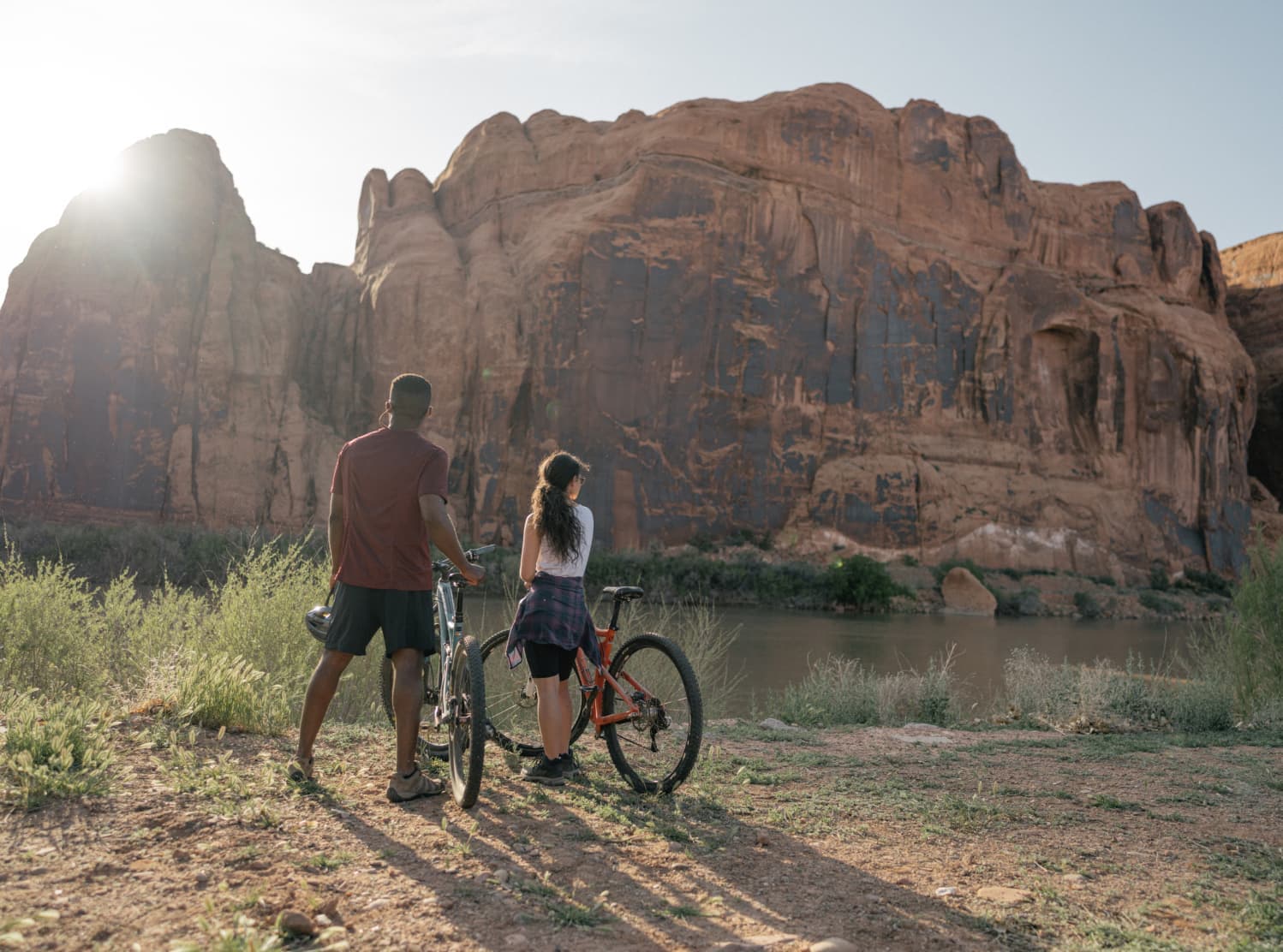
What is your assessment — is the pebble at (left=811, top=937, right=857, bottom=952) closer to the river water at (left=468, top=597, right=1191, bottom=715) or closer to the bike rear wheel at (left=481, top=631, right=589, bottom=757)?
the bike rear wheel at (left=481, top=631, right=589, bottom=757)

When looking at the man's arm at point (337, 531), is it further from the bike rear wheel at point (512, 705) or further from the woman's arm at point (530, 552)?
the bike rear wheel at point (512, 705)

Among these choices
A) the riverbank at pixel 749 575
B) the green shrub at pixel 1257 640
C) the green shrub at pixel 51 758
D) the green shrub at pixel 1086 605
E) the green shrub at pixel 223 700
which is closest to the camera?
the green shrub at pixel 51 758

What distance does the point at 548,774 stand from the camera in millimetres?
4312

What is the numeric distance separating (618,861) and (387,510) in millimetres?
1763

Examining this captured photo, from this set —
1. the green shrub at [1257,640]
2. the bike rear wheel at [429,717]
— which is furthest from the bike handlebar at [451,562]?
the green shrub at [1257,640]

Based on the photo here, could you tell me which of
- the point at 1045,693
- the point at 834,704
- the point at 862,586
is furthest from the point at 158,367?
the point at 1045,693

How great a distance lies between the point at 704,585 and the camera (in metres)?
37.9

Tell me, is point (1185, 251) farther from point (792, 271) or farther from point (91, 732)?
point (91, 732)

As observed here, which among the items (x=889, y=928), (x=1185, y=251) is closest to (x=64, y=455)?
(x=889, y=928)

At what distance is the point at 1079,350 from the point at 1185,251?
12.6m

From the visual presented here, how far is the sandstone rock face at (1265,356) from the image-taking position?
6381 centimetres

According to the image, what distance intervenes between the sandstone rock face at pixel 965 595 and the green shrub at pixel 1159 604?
32.3 feet

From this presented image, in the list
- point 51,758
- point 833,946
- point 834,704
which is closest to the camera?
point 833,946

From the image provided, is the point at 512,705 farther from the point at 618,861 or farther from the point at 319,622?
the point at 618,861
